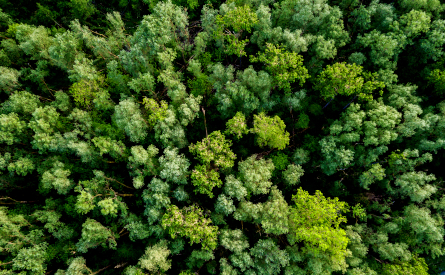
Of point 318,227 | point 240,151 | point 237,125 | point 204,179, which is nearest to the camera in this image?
point 318,227

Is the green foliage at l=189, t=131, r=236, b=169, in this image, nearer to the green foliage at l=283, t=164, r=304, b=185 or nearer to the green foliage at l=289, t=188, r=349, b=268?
the green foliage at l=283, t=164, r=304, b=185

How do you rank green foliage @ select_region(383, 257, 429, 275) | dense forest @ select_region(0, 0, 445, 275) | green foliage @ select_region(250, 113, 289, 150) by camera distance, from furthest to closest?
green foliage @ select_region(250, 113, 289, 150), dense forest @ select_region(0, 0, 445, 275), green foliage @ select_region(383, 257, 429, 275)

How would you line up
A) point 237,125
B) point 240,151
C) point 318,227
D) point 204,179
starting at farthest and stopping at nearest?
point 240,151 → point 237,125 → point 204,179 → point 318,227

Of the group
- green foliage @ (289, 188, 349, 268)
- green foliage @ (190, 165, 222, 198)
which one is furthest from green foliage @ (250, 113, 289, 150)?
green foliage @ (190, 165, 222, 198)

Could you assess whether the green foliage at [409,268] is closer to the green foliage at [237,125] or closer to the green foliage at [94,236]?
the green foliage at [237,125]

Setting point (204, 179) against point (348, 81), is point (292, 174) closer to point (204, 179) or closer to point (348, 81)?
point (204, 179)

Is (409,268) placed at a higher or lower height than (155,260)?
higher

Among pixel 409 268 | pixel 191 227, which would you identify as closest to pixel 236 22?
pixel 191 227

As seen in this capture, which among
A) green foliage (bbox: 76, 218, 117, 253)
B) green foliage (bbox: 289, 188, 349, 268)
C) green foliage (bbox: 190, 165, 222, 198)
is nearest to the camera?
green foliage (bbox: 289, 188, 349, 268)
